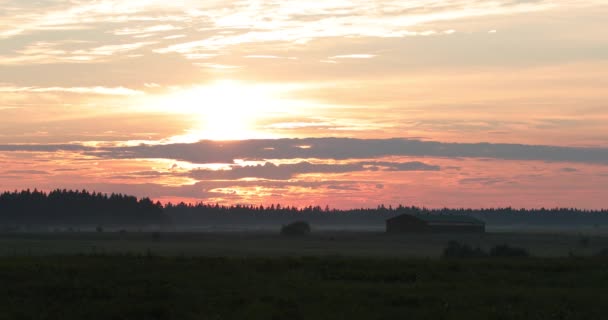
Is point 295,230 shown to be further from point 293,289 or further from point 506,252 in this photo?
point 293,289

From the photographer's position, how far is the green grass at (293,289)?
2470 cm

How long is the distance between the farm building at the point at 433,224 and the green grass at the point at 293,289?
11015 centimetres

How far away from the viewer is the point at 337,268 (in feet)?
113

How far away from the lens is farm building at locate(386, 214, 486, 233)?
147 metres

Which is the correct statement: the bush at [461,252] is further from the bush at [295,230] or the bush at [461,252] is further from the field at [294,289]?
the bush at [295,230]

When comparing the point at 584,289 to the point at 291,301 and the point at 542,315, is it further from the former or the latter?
the point at 291,301

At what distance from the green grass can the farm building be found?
110147mm

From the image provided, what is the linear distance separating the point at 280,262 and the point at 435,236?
10038 centimetres

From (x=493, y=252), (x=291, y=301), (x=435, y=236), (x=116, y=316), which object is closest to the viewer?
(x=116, y=316)

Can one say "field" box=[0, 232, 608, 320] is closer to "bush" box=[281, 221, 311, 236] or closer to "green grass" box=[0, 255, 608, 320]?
"green grass" box=[0, 255, 608, 320]

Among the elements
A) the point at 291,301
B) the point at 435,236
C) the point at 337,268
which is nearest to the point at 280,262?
the point at 337,268

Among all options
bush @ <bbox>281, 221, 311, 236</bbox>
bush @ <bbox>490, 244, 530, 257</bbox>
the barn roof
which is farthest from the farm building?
bush @ <bbox>490, 244, 530, 257</bbox>

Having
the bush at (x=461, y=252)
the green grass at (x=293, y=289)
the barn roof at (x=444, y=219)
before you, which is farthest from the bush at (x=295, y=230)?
the green grass at (x=293, y=289)

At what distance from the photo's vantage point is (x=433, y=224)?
14700 centimetres
